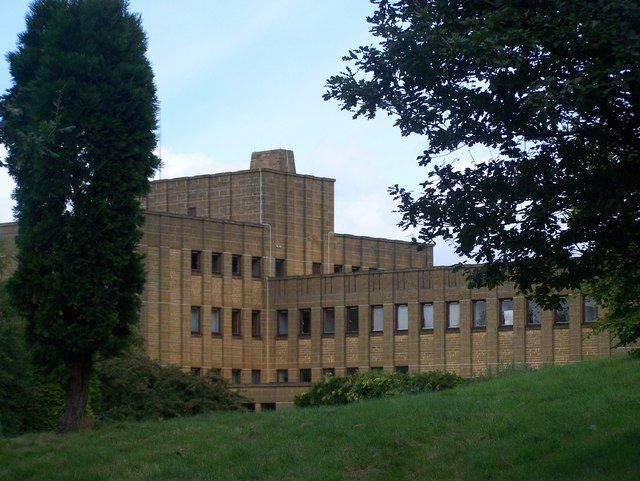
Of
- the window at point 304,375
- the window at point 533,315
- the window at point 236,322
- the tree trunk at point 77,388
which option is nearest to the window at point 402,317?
the window at point 304,375

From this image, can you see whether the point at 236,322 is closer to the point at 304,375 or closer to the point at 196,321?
the point at 196,321

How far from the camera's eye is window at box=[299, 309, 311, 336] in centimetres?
6494

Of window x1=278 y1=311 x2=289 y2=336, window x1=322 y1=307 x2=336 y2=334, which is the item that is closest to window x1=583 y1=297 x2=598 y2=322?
window x1=322 y1=307 x2=336 y2=334

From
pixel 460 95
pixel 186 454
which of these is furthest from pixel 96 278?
pixel 460 95

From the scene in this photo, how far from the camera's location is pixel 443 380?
35.2 metres

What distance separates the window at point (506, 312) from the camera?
5728 cm

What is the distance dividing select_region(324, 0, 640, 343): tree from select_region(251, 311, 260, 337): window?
1953 inches

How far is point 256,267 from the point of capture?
219 ft

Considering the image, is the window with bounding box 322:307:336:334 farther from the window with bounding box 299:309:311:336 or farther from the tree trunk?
the tree trunk

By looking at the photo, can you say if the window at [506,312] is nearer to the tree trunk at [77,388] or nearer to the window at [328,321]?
the window at [328,321]

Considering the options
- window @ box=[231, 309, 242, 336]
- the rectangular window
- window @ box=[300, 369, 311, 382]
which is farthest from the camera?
the rectangular window

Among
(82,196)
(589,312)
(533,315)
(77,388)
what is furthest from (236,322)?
(82,196)

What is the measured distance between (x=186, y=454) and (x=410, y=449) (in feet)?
13.8

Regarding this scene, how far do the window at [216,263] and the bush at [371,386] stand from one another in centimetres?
2572
